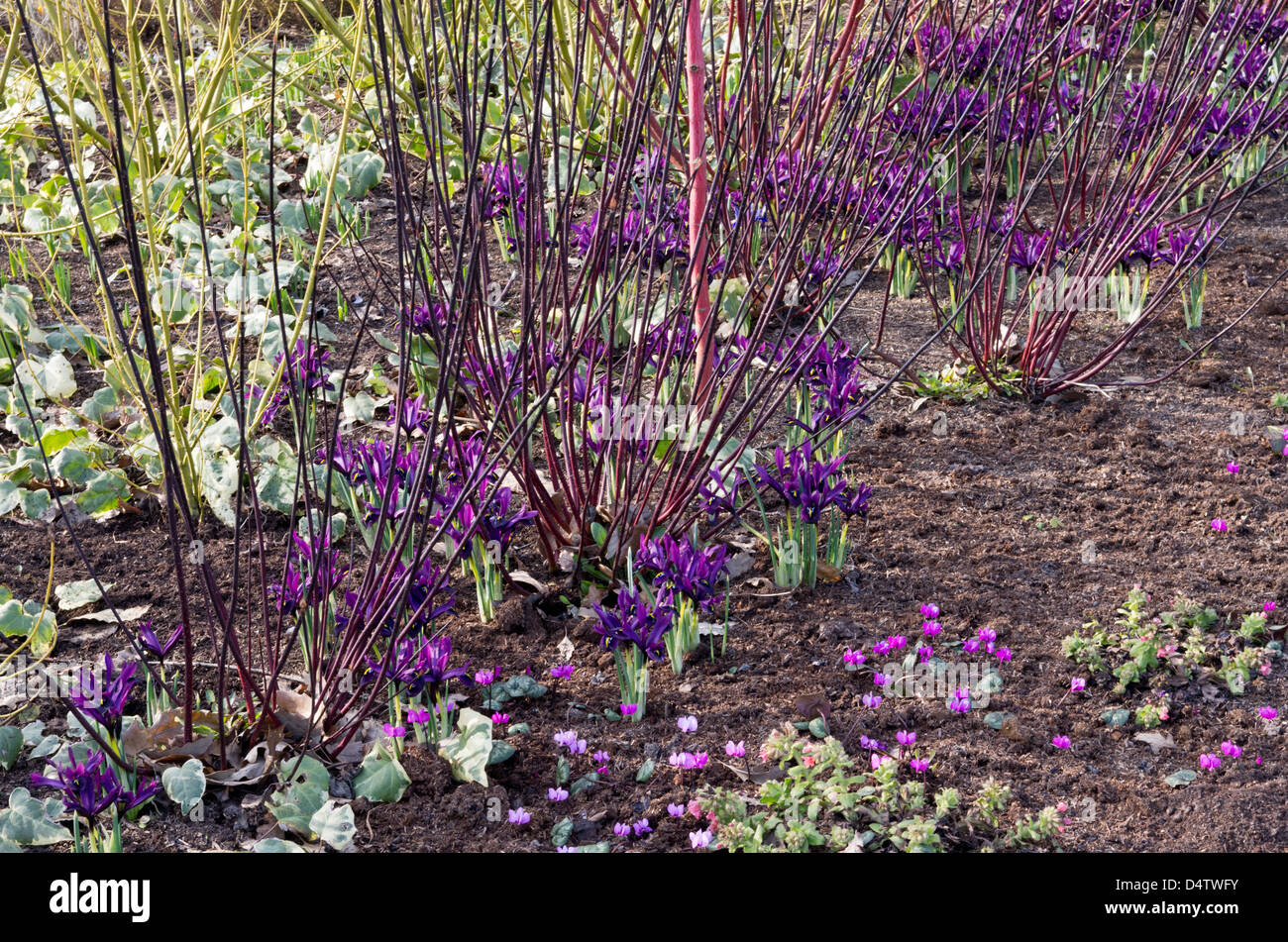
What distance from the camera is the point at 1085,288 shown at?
322cm

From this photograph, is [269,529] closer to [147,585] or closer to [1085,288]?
[147,585]

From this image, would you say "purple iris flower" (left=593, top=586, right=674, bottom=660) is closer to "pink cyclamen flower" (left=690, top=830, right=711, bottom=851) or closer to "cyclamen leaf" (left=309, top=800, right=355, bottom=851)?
"pink cyclamen flower" (left=690, top=830, right=711, bottom=851)

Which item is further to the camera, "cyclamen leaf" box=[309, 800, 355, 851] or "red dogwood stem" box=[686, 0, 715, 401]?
"red dogwood stem" box=[686, 0, 715, 401]

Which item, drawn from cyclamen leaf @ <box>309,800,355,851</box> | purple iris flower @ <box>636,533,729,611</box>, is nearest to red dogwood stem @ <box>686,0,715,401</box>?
purple iris flower @ <box>636,533,729,611</box>

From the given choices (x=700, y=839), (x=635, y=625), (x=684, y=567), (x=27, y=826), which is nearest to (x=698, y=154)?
(x=684, y=567)

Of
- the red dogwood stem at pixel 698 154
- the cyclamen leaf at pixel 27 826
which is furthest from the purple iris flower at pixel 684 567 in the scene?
the cyclamen leaf at pixel 27 826

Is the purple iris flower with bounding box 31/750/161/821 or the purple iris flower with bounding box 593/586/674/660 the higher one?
the purple iris flower with bounding box 593/586/674/660

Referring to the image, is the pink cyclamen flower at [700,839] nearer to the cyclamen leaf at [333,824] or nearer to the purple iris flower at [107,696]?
the cyclamen leaf at [333,824]

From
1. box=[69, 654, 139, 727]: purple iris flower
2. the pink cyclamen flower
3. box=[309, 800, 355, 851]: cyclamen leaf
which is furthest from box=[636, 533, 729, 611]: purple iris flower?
box=[69, 654, 139, 727]: purple iris flower

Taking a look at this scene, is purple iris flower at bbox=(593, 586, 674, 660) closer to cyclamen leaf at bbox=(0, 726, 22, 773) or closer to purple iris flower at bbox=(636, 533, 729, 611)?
purple iris flower at bbox=(636, 533, 729, 611)

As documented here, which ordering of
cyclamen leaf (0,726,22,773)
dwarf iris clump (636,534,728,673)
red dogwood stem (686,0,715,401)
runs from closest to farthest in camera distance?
cyclamen leaf (0,726,22,773) < dwarf iris clump (636,534,728,673) < red dogwood stem (686,0,715,401)

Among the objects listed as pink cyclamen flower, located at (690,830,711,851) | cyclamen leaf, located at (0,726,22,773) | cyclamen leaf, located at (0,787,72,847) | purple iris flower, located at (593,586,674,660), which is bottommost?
cyclamen leaf, located at (0,726,22,773)

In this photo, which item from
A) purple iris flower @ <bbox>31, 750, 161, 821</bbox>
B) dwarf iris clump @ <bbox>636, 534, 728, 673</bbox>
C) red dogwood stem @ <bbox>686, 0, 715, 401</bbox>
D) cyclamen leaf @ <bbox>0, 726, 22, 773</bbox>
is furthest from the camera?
red dogwood stem @ <bbox>686, 0, 715, 401</bbox>
